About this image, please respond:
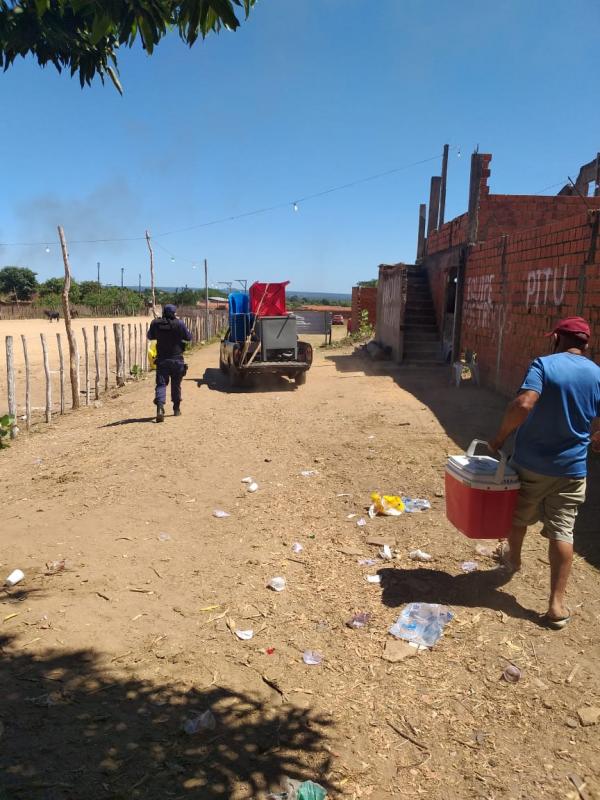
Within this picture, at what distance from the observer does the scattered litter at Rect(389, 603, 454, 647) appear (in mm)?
3188

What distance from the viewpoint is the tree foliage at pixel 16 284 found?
194ft

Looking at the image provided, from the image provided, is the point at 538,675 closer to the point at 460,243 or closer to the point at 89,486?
the point at 89,486

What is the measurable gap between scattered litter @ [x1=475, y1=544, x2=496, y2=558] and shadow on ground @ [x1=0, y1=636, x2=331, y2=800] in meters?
2.03

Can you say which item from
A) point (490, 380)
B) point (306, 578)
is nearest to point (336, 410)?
point (490, 380)

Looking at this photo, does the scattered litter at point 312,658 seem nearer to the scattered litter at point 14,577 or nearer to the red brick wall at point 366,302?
the scattered litter at point 14,577

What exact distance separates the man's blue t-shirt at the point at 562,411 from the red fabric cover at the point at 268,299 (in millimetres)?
9251

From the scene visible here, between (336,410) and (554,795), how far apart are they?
7.51 metres

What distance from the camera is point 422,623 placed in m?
3.30

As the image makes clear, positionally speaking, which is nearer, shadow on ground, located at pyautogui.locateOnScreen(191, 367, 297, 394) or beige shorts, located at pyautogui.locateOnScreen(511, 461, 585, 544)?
beige shorts, located at pyautogui.locateOnScreen(511, 461, 585, 544)

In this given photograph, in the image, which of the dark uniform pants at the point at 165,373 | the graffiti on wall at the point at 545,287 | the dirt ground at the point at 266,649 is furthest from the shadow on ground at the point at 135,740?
the graffiti on wall at the point at 545,287

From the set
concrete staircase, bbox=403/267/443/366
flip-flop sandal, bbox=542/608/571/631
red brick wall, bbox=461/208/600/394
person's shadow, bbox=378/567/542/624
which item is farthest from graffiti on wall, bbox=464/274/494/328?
flip-flop sandal, bbox=542/608/571/631

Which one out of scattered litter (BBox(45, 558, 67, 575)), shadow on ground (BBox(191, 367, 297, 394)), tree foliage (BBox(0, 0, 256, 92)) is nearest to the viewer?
tree foliage (BBox(0, 0, 256, 92))

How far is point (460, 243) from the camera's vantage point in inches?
517

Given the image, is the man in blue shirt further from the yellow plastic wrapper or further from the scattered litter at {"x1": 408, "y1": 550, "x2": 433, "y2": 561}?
the yellow plastic wrapper
